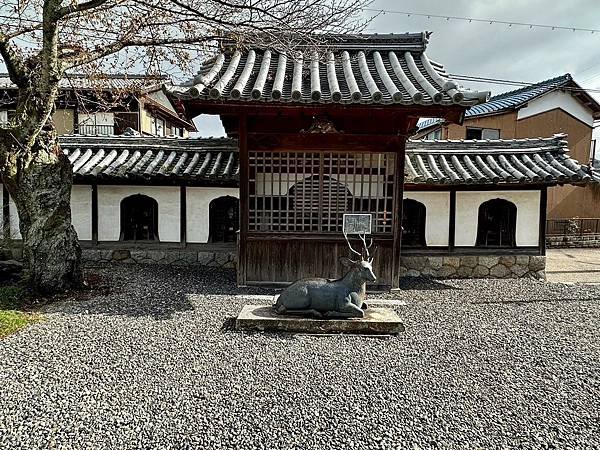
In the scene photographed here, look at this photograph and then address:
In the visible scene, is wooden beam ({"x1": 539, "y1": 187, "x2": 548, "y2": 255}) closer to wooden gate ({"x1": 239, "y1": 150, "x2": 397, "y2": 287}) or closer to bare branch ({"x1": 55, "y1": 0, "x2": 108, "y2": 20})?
wooden gate ({"x1": 239, "y1": 150, "x2": 397, "y2": 287})

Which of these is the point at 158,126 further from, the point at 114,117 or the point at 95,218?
the point at 95,218

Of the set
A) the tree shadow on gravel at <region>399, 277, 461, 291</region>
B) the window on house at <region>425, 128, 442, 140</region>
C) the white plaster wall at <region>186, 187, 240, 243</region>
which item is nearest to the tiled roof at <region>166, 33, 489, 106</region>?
the white plaster wall at <region>186, 187, 240, 243</region>

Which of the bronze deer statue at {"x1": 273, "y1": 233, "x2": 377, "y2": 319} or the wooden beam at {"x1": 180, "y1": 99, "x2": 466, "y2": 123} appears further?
the wooden beam at {"x1": 180, "y1": 99, "x2": 466, "y2": 123}

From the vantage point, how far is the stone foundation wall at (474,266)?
365 inches

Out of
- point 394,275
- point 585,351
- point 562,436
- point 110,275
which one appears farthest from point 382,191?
point 110,275

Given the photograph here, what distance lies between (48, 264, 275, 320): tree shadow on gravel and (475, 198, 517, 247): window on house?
5.51 meters

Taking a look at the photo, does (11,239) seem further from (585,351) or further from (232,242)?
(585,351)

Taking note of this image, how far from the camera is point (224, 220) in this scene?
9.77 metres

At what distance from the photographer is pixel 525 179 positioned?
342 inches

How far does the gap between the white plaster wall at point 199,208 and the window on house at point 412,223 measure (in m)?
4.07

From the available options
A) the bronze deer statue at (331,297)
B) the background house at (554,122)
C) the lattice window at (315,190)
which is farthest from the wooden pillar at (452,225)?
the background house at (554,122)

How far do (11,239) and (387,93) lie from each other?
9.05 meters

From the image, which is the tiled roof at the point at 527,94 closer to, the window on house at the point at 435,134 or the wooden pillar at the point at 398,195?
the window on house at the point at 435,134

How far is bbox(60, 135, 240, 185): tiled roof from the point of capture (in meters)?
9.00
